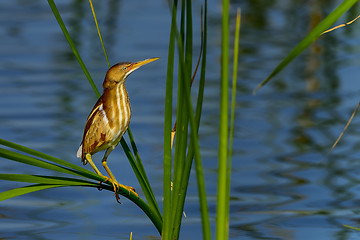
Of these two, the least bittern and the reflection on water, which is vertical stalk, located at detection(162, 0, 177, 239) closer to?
the least bittern

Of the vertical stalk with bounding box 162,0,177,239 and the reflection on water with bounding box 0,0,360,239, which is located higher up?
the reflection on water with bounding box 0,0,360,239

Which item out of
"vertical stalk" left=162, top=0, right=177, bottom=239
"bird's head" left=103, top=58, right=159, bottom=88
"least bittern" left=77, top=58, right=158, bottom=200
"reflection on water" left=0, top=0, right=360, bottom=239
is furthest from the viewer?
"reflection on water" left=0, top=0, right=360, bottom=239

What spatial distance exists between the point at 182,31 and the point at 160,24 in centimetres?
619

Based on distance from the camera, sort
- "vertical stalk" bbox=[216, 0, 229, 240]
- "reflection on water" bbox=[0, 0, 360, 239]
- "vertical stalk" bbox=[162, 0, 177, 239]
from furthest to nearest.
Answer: "reflection on water" bbox=[0, 0, 360, 239] < "vertical stalk" bbox=[162, 0, 177, 239] < "vertical stalk" bbox=[216, 0, 229, 240]

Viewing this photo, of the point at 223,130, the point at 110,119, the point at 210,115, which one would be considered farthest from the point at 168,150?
the point at 210,115

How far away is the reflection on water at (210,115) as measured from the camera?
139 inches

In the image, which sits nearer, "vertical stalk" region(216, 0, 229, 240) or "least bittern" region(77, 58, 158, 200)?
"vertical stalk" region(216, 0, 229, 240)

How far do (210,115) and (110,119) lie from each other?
9.95 ft

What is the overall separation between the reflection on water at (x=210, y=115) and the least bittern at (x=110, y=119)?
3.05 ft

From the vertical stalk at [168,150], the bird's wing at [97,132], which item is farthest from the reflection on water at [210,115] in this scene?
the vertical stalk at [168,150]

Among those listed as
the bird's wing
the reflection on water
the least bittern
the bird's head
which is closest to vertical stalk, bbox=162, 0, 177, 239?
the least bittern

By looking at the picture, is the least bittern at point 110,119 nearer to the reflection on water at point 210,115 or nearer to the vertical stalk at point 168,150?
the vertical stalk at point 168,150

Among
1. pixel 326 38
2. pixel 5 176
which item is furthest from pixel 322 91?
pixel 5 176

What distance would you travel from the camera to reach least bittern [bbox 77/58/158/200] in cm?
239
